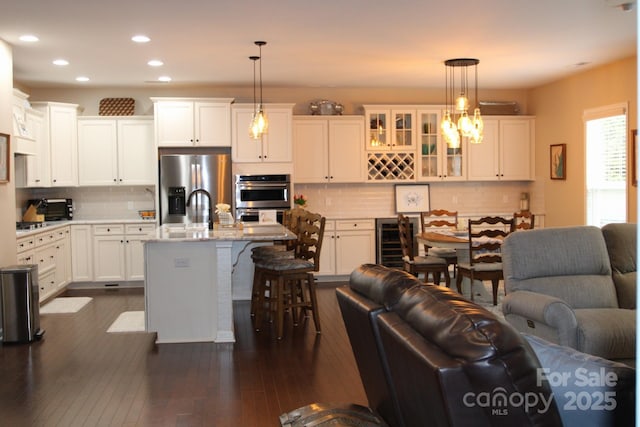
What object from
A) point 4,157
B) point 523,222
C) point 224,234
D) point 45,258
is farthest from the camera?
point 45,258

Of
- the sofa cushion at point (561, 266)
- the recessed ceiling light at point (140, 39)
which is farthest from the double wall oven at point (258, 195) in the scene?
the sofa cushion at point (561, 266)

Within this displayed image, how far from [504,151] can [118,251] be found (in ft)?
18.6

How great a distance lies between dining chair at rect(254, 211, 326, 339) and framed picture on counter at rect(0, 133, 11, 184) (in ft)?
8.38

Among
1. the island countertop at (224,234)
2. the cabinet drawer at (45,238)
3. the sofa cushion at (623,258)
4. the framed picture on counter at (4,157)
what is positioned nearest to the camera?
the sofa cushion at (623,258)

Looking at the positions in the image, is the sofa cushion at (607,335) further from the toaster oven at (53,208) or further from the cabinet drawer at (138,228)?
the toaster oven at (53,208)

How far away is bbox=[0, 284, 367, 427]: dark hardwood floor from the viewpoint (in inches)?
152

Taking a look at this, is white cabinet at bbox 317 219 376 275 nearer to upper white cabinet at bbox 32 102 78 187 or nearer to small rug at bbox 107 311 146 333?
small rug at bbox 107 311 146 333

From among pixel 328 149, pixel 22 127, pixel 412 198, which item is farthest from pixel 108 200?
pixel 412 198

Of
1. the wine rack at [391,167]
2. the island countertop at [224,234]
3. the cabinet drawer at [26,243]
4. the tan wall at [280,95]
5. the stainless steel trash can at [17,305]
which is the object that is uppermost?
the tan wall at [280,95]

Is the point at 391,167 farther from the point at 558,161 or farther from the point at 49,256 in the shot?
the point at 49,256

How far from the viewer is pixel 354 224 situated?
29.5 feet

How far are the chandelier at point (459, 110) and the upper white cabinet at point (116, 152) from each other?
4005 millimetres

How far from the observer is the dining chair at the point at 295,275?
5766 mm

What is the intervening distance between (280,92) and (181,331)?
4634mm
